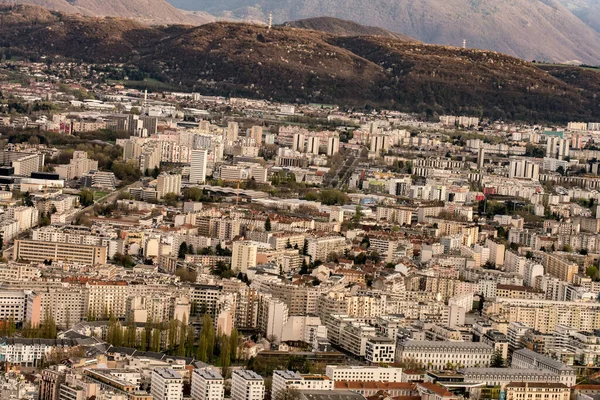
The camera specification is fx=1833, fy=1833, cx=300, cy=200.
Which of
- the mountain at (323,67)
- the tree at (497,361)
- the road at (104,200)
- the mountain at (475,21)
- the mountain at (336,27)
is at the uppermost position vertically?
the mountain at (475,21)

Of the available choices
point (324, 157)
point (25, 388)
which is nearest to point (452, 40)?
point (324, 157)

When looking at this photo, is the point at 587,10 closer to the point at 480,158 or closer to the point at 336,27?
the point at 336,27

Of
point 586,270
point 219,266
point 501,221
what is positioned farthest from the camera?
point 501,221

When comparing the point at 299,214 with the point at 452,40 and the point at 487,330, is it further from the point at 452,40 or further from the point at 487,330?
the point at 452,40

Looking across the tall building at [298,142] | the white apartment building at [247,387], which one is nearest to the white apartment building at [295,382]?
the white apartment building at [247,387]

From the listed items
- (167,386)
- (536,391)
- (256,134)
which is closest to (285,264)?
(536,391)

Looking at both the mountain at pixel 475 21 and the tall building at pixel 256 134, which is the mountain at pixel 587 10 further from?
the tall building at pixel 256 134
